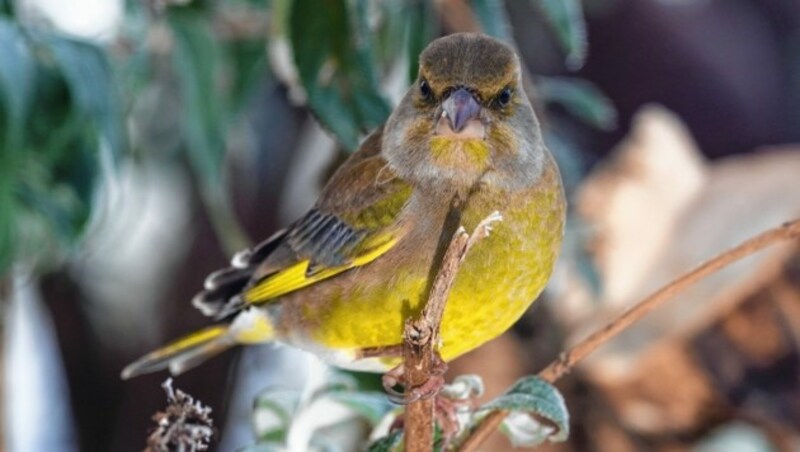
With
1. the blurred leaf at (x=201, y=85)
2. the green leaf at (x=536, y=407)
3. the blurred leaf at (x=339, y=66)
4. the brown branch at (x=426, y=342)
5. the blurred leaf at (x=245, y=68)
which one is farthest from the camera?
the blurred leaf at (x=245, y=68)

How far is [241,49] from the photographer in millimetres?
1418

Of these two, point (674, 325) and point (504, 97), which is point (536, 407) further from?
point (674, 325)

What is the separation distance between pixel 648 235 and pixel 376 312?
0.86 meters

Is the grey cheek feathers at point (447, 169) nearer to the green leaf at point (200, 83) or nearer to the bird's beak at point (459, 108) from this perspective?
the bird's beak at point (459, 108)

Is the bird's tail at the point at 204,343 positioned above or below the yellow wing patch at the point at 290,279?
below

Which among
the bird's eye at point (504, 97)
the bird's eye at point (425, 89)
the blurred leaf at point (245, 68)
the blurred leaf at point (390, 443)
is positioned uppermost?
the blurred leaf at point (245, 68)

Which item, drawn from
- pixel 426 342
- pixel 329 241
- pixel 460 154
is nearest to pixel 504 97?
pixel 460 154

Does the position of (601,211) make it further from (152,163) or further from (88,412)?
(88,412)

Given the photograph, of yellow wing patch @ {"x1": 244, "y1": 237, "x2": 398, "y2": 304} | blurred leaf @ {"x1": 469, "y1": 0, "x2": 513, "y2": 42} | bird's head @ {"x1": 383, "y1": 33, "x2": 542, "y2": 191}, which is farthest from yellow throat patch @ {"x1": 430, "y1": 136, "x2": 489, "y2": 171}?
blurred leaf @ {"x1": 469, "y1": 0, "x2": 513, "y2": 42}

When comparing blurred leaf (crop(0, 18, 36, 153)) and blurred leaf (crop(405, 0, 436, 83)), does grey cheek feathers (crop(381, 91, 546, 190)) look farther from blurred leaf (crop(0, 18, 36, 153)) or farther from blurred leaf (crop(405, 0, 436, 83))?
blurred leaf (crop(0, 18, 36, 153))

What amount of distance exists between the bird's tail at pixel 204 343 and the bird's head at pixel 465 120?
24 cm

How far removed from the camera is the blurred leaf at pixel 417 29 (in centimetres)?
119

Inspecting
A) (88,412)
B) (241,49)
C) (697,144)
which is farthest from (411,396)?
(697,144)

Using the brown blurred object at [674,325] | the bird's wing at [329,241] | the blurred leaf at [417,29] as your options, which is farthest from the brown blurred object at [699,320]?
the bird's wing at [329,241]
